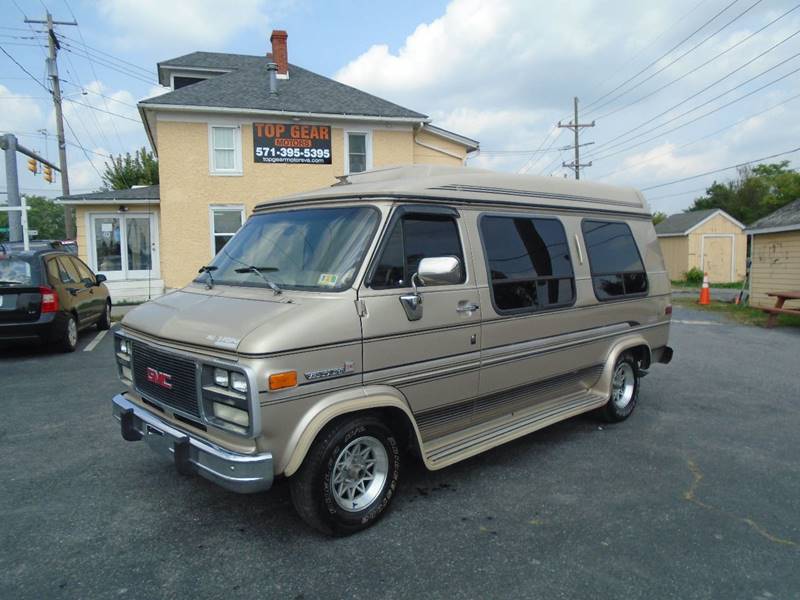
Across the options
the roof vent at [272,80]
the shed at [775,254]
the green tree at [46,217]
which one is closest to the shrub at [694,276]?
the shed at [775,254]

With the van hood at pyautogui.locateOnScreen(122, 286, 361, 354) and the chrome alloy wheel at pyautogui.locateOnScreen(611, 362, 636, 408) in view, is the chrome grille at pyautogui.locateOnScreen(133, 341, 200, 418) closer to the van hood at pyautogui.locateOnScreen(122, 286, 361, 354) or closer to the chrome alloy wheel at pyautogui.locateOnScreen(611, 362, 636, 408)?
the van hood at pyautogui.locateOnScreen(122, 286, 361, 354)

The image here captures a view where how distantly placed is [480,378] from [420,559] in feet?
4.78

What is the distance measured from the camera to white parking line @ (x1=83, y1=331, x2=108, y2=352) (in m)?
9.42

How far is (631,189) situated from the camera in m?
6.31

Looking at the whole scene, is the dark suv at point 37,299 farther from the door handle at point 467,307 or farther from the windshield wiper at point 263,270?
the door handle at point 467,307

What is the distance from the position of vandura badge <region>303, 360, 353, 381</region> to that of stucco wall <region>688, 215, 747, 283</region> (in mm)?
35621

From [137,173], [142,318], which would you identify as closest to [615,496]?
[142,318]

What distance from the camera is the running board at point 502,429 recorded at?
385cm

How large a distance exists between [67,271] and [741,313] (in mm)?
16795

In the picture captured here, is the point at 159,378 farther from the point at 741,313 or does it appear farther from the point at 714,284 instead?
the point at 714,284

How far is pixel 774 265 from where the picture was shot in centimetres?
1644

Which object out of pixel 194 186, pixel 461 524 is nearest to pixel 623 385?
pixel 461 524

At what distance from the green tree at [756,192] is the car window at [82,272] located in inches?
2172

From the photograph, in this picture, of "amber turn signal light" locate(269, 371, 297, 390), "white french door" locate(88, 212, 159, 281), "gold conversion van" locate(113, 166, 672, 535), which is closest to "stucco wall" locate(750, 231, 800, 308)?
"gold conversion van" locate(113, 166, 672, 535)
